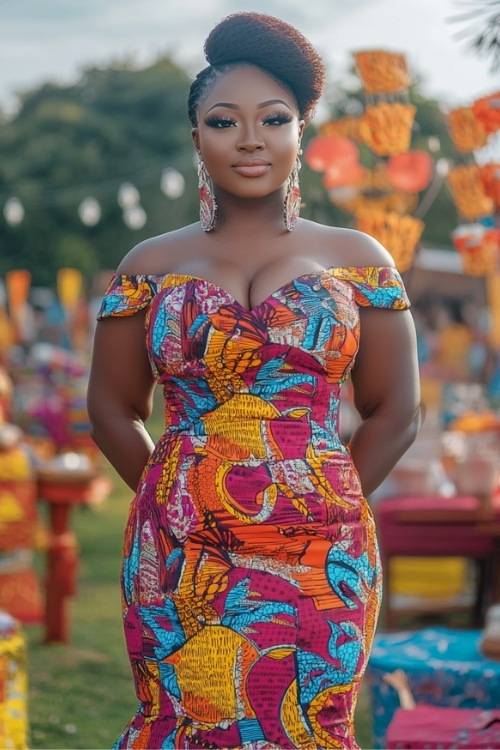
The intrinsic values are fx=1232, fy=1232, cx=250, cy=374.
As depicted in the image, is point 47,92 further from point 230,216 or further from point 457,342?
point 230,216

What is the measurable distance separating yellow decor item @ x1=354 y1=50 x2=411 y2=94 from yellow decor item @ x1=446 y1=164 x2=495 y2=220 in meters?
0.96

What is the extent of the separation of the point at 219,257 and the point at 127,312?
22cm

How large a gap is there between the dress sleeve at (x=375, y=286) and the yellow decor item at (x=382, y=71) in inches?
212

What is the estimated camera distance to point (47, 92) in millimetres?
46844

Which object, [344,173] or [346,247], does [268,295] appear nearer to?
[346,247]

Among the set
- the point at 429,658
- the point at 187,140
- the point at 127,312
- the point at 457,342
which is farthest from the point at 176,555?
the point at 187,140

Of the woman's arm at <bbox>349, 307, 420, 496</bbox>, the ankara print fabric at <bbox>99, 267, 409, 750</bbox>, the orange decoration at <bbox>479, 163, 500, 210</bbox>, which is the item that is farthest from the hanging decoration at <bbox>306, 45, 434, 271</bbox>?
the ankara print fabric at <bbox>99, 267, 409, 750</bbox>

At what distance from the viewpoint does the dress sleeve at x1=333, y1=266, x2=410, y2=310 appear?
2.40m

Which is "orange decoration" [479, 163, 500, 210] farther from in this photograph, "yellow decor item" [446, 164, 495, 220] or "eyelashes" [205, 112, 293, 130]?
"eyelashes" [205, 112, 293, 130]

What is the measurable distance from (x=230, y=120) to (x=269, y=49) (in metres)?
0.16

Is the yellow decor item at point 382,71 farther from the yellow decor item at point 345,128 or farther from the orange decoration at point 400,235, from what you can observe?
the yellow decor item at point 345,128

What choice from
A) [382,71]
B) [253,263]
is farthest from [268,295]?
[382,71]

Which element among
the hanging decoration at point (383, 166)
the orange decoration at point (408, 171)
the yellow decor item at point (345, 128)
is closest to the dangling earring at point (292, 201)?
the hanging decoration at point (383, 166)

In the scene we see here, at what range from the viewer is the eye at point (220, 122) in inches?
93.8
